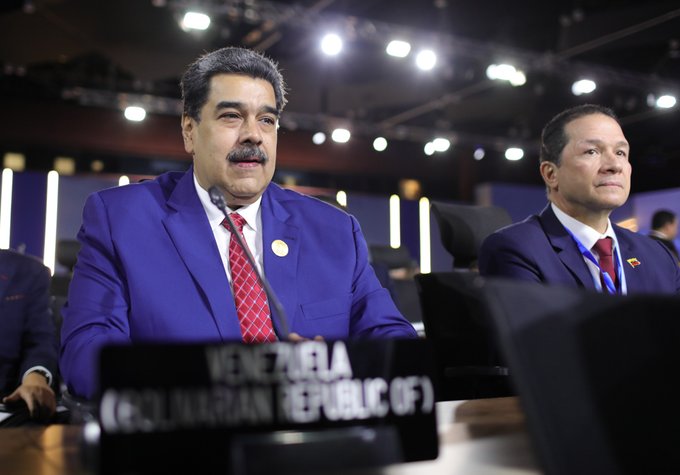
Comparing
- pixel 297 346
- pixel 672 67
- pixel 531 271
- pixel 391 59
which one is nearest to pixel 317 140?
pixel 391 59

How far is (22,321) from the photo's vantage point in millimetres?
2111

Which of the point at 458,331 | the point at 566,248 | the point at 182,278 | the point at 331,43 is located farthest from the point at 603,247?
the point at 331,43

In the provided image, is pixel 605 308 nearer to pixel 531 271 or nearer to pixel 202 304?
pixel 202 304

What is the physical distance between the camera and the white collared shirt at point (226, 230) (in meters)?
1.42

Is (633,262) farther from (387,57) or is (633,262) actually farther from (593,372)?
(387,57)

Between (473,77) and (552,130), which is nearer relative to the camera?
(552,130)

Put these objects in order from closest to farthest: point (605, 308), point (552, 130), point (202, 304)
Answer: point (605, 308)
point (202, 304)
point (552, 130)

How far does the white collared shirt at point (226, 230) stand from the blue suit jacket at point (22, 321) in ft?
3.16

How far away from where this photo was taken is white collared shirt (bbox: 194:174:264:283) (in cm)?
142

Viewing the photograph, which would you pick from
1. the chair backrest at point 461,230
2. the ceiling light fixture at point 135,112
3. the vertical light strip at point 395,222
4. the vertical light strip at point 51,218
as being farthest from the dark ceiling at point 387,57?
the chair backrest at point 461,230

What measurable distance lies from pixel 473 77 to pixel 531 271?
599cm

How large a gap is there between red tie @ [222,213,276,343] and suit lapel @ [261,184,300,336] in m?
0.03

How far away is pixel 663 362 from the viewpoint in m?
0.54

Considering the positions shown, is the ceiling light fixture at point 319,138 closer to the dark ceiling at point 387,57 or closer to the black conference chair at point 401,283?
the dark ceiling at point 387,57
